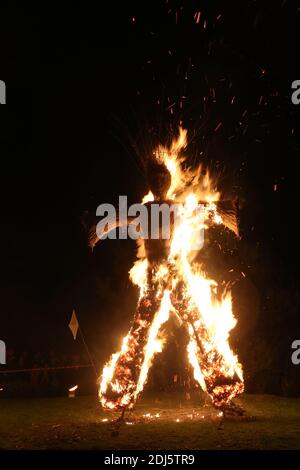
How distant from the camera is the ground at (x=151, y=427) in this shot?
6.38 meters

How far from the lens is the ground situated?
251 inches

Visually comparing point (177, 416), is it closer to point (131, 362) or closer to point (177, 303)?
point (131, 362)

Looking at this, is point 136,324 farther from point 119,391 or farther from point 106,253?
point 106,253

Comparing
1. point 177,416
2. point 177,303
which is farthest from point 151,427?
point 177,303

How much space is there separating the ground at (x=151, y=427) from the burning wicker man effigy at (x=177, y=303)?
38 centimetres

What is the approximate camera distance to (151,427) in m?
7.31

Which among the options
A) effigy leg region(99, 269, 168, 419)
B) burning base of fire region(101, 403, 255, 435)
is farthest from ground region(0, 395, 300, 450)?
effigy leg region(99, 269, 168, 419)

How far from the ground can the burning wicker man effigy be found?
1.23 ft

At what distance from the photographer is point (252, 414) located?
817 centimetres

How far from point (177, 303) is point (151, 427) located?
1.46 metres

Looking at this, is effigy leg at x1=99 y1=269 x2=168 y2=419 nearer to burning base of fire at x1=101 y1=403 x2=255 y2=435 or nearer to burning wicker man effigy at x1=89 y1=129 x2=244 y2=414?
burning wicker man effigy at x1=89 y1=129 x2=244 y2=414

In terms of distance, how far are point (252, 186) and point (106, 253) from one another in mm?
3678

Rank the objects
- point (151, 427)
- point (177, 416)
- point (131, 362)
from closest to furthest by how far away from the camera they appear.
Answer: point (151, 427)
point (131, 362)
point (177, 416)
